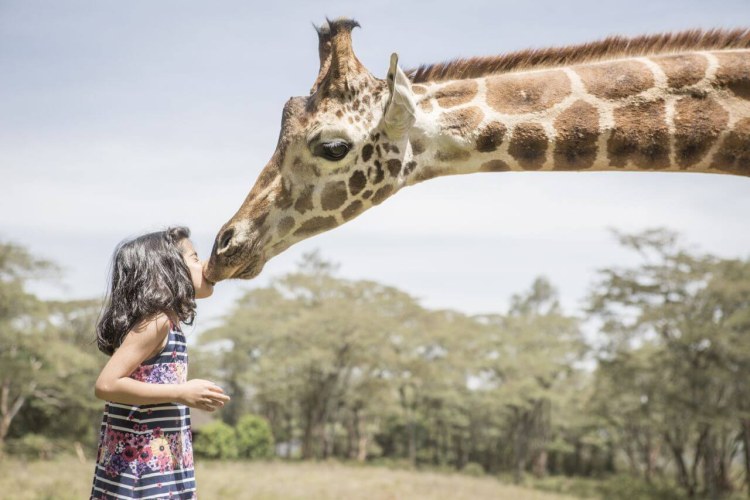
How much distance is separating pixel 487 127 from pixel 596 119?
41cm

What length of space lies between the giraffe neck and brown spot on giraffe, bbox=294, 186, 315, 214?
0.40 m

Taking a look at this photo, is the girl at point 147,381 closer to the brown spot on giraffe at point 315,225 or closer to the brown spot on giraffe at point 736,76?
the brown spot on giraffe at point 315,225

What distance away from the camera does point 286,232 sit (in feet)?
8.21

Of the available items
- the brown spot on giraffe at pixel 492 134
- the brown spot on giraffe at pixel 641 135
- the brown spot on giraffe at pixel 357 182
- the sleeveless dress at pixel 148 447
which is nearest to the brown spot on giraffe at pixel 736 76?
the brown spot on giraffe at pixel 641 135

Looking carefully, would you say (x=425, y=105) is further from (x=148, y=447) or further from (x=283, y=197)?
(x=148, y=447)

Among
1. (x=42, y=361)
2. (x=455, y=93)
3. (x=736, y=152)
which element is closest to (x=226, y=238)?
(x=455, y=93)

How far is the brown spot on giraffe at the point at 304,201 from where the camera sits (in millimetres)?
2456

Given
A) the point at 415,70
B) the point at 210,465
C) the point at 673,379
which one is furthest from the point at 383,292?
the point at 415,70

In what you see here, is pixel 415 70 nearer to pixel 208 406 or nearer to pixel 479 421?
pixel 208 406

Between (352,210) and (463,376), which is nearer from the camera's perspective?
(352,210)

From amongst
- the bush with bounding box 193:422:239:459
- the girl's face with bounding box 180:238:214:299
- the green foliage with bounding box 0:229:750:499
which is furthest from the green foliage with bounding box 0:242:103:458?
the girl's face with bounding box 180:238:214:299

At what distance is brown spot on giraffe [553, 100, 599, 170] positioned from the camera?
7.76ft

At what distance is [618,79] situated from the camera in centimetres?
240

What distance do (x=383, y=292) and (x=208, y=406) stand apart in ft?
99.3
